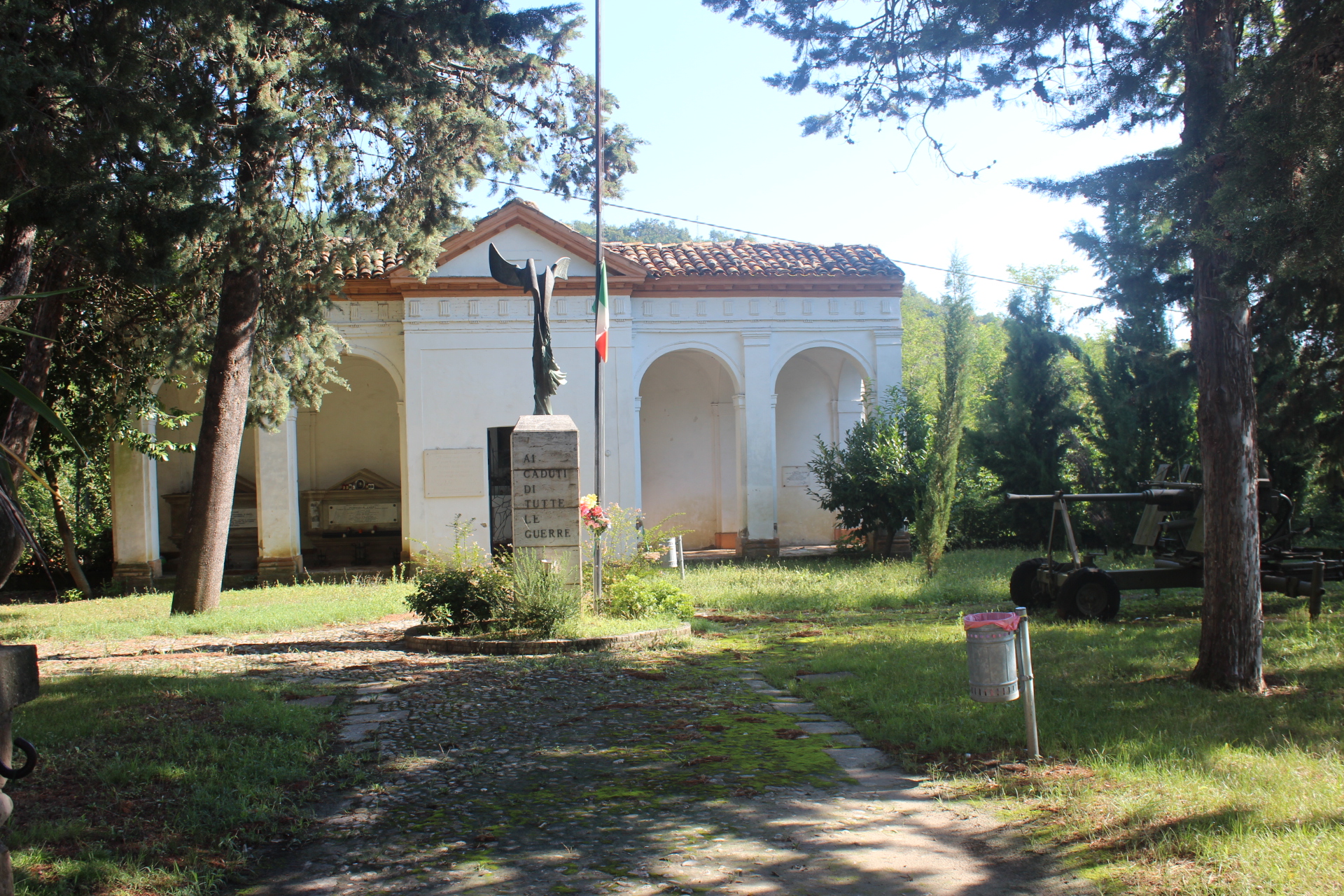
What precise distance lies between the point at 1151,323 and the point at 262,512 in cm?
1754

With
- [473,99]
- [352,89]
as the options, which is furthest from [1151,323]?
[352,89]

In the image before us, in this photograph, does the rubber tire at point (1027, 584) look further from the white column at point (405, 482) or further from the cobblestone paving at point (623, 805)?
the white column at point (405, 482)

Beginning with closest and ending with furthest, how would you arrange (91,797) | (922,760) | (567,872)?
(567,872)
(91,797)
(922,760)

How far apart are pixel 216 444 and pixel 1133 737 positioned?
1092cm

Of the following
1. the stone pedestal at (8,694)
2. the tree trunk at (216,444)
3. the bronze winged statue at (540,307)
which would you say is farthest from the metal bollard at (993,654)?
the tree trunk at (216,444)

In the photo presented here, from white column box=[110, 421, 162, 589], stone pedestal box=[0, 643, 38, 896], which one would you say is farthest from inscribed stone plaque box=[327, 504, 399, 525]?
stone pedestal box=[0, 643, 38, 896]

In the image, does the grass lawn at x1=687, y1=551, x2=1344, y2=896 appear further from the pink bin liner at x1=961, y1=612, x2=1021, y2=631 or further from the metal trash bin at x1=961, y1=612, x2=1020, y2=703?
the pink bin liner at x1=961, y1=612, x2=1021, y2=631


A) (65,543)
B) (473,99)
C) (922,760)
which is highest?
(473,99)

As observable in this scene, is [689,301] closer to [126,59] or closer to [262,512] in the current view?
[262,512]

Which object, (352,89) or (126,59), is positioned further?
(352,89)

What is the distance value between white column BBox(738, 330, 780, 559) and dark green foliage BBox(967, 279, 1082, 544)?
4.81 metres

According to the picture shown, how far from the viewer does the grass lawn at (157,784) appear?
349 centimetres

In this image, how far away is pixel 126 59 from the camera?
799 cm

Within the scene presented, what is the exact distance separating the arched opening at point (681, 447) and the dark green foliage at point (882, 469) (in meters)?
3.52
